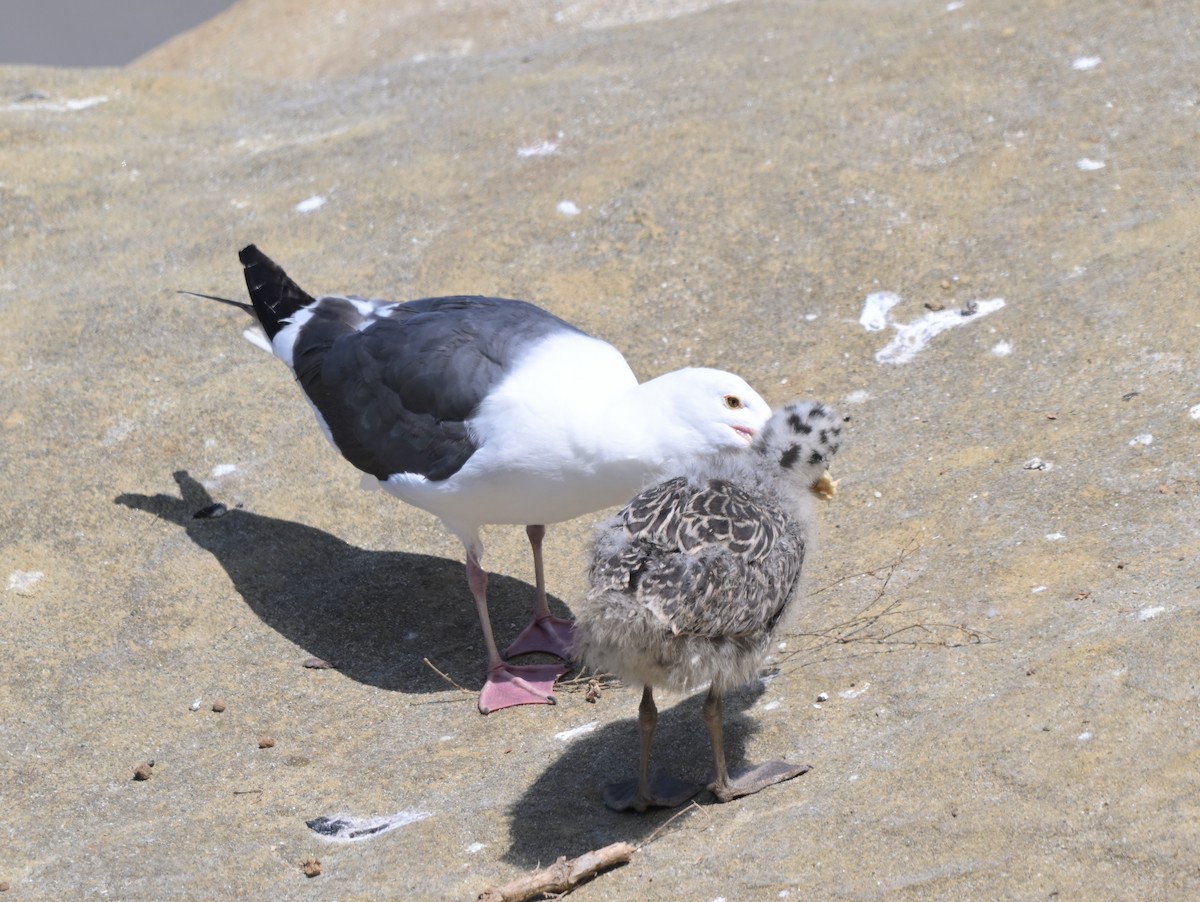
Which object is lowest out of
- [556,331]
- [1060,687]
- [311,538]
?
[311,538]

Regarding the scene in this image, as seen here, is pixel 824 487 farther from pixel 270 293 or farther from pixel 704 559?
pixel 270 293

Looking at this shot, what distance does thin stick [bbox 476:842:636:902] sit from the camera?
3997 mm

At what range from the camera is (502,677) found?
5.70 m

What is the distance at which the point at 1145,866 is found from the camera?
3393mm

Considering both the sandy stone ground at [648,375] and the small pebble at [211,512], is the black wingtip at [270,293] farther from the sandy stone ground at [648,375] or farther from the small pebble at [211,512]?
the small pebble at [211,512]

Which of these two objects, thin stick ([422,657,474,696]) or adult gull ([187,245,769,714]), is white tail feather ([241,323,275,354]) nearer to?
adult gull ([187,245,769,714])

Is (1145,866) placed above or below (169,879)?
above

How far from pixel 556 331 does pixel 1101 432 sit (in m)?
2.47

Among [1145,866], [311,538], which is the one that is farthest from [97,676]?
[1145,866]

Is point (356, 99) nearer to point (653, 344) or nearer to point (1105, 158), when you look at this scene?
point (653, 344)

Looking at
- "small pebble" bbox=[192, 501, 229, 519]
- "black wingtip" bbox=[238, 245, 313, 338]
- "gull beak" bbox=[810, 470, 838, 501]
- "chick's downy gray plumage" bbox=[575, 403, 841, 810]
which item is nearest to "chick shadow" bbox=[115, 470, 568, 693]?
"small pebble" bbox=[192, 501, 229, 519]

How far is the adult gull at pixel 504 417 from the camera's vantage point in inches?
203

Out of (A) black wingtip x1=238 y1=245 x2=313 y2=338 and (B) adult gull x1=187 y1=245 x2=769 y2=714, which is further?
(A) black wingtip x1=238 y1=245 x2=313 y2=338

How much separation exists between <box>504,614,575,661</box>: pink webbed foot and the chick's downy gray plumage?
4.98ft
